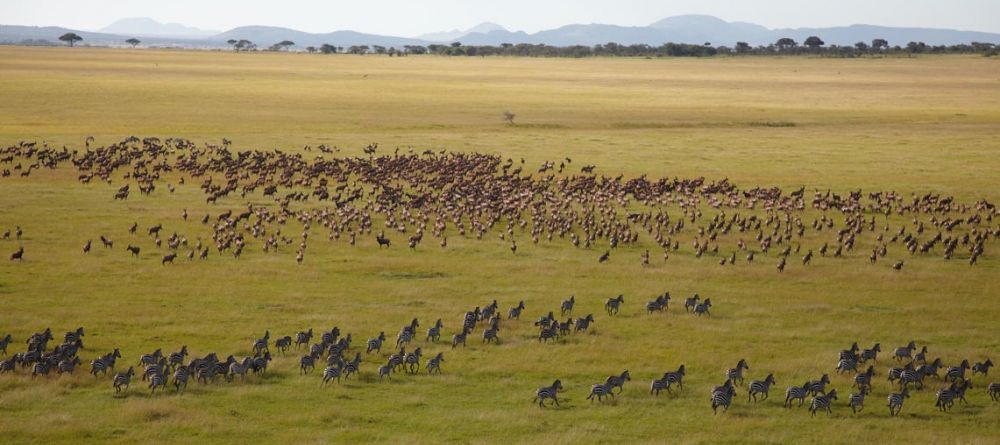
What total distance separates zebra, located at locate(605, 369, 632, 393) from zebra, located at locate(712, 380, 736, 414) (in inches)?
72.5

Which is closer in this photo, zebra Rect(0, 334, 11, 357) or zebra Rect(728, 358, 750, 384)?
zebra Rect(728, 358, 750, 384)

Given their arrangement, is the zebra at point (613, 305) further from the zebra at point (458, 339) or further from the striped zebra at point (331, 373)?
the striped zebra at point (331, 373)

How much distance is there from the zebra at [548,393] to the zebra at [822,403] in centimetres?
474

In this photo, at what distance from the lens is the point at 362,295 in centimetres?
2839

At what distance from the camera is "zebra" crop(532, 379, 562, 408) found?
19.9 metres

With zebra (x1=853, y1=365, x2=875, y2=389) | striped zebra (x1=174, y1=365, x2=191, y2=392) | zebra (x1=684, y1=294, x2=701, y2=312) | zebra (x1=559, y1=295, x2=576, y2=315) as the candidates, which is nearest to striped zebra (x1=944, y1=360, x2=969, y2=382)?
zebra (x1=853, y1=365, x2=875, y2=389)

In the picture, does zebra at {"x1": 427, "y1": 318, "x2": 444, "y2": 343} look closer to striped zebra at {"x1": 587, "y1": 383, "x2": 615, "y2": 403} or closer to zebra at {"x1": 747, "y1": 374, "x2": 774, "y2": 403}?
striped zebra at {"x1": 587, "y1": 383, "x2": 615, "y2": 403}

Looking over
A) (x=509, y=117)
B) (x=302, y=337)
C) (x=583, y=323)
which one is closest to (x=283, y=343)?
(x=302, y=337)

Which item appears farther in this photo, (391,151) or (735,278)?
(391,151)

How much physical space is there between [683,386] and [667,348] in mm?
2605

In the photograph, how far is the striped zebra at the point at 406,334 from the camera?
76.2ft

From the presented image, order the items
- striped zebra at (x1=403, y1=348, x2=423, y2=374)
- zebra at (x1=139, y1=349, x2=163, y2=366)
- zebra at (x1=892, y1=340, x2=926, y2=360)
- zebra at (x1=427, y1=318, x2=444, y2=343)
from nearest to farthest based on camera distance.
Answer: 1. zebra at (x1=139, y1=349, x2=163, y2=366)
2. striped zebra at (x1=403, y1=348, x2=423, y2=374)
3. zebra at (x1=892, y1=340, x2=926, y2=360)
4. zebra at (x1=427, y1=318, x2=444, y2=343)

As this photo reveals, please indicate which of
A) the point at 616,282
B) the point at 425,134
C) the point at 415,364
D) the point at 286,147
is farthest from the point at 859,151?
the point at 415,364

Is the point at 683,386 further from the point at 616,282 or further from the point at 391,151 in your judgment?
the point at 391,151
